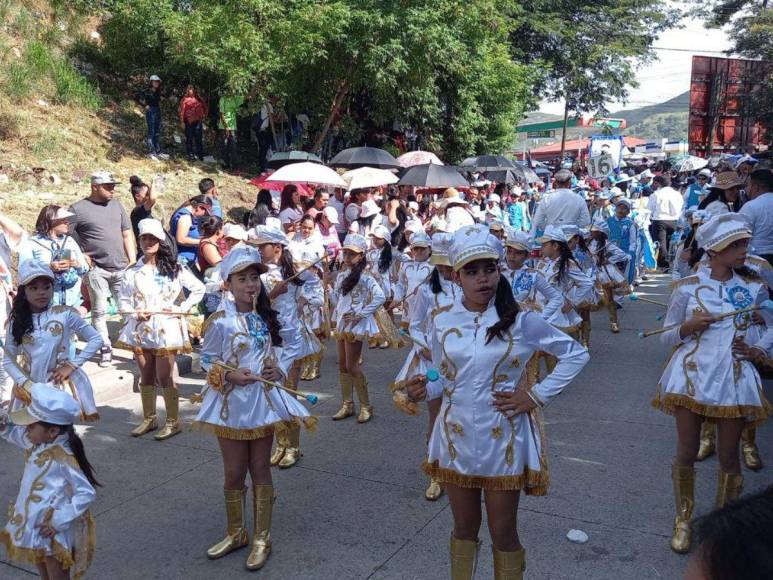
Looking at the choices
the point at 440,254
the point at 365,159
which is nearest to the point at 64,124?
the point at 365,159

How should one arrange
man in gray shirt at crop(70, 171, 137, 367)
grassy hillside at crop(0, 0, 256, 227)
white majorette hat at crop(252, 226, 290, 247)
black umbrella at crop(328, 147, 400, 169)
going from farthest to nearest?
black umbrella at crop(328, 147, 400, 169) → grassy hillside at crop(0, 0, 256, 227) → man in gray shirt at crop(70, 171, 137, 367) → white majorette hat at crop(252, 226, 290, 247)

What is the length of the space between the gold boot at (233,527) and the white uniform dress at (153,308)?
2.39 meters

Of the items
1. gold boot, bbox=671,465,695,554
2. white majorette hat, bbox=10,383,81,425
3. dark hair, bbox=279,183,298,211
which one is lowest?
gold boot, bbox=671,465,695,554

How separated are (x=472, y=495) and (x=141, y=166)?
1357 centimetres

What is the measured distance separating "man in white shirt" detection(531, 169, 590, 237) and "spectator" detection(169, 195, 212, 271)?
4413 mm

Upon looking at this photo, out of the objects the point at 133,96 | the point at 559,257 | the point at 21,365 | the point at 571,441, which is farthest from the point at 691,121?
the point at 21,365

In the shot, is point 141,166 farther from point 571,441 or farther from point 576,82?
point 576,82

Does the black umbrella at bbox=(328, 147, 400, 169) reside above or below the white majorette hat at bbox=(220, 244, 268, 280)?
above

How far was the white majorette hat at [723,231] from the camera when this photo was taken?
424 cm

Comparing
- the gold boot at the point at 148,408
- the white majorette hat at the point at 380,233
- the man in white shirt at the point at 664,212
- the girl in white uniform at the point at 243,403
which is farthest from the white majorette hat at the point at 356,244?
the man in white shirt at the point at 664,212

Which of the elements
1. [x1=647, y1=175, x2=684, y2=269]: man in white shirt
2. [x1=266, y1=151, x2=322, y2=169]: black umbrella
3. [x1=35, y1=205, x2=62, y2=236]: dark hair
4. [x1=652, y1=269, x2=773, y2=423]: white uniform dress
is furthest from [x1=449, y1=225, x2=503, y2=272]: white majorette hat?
[x1=647, y1=175, x2=684, y2=269]: man in white shirt

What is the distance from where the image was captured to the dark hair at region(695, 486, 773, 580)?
1.06 metres

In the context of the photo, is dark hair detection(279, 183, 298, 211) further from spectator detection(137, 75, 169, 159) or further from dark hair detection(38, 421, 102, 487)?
dark hair detection(38, 421, 102, 487)

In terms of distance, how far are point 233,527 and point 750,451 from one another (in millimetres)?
3968
